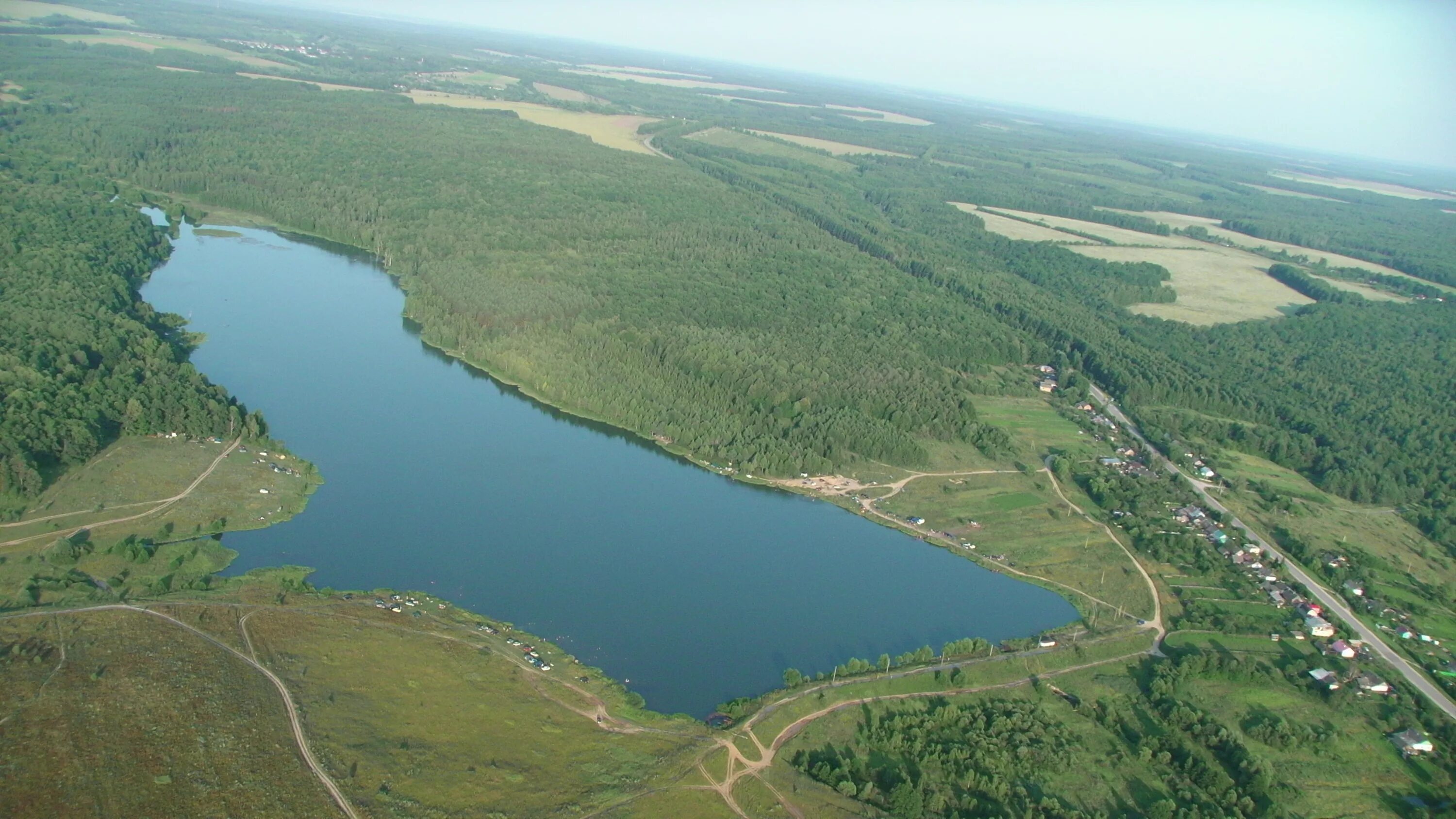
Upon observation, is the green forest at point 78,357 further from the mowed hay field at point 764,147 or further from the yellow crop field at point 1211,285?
the mowed hay field at point 764,147

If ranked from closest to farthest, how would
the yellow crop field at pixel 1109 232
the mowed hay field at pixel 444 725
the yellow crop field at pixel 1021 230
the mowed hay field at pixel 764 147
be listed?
the mowed hay field at pixel 444 725 → the yellow crop field at pixel 1021 230 → the yellow crop field at pixel 1109 232 → the mowed hay field at pixel 764 147

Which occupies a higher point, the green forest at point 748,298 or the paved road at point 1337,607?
the green forest at point 748,298

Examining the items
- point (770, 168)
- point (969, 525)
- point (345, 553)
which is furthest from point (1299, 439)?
point (770, 168)

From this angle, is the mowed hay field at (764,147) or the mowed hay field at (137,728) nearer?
the mowed hay field at (137,728)

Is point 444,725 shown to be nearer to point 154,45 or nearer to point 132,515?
point 132,515

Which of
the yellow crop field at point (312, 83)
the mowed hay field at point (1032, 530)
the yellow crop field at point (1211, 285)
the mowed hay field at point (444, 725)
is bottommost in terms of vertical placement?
the mowed hay field at point (444, 725)

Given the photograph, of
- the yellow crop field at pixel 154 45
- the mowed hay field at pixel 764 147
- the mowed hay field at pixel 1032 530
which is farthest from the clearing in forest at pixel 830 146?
the mowed hay field at pixel 1032 530

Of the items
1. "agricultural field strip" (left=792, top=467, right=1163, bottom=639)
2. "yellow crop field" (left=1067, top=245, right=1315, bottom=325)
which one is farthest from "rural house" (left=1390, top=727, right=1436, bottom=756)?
"yellow crop field" (left=1067, top=245, right=1315, bottom=325)
